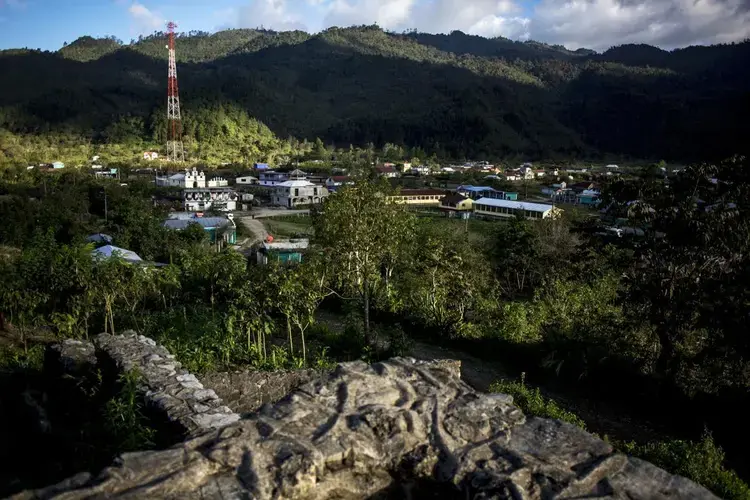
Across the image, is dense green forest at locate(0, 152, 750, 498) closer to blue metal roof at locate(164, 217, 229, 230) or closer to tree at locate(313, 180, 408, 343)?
tree at locate(313, 180, 408, 343)

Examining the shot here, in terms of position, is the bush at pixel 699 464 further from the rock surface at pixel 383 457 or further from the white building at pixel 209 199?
the white building at pixel 209 199

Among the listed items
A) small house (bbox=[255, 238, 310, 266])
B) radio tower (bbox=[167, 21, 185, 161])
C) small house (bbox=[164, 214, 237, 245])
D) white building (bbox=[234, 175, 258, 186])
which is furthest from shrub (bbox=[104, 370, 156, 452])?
radio tower (bbox=[167, 21, 185, 161])

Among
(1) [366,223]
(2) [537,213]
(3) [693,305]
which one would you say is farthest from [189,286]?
(2) [537,213]

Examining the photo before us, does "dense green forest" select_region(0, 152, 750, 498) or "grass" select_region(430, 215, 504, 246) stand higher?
"dense green forest" select_region(0, 152, 750, 498)

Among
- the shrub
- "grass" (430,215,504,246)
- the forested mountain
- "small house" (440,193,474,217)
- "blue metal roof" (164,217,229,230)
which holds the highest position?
the forested mountain

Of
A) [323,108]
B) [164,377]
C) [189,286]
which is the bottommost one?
[189,286]

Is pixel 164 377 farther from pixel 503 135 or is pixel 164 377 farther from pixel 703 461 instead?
pixel 503 135
